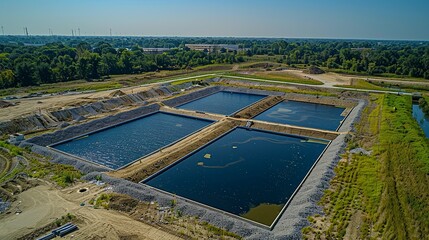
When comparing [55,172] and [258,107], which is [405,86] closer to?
[258,107]

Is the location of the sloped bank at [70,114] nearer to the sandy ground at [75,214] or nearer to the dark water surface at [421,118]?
the sandy ground at [75,214]

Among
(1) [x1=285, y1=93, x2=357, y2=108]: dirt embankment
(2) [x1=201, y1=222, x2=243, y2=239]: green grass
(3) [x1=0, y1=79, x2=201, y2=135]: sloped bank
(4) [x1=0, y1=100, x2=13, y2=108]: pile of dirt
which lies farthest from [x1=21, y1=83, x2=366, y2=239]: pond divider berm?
(4) [x1=0, y1=100, x2=13, y2=108]: pile of dirt

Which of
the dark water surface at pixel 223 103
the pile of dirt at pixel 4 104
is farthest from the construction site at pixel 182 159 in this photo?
the pile of dirt at pixel 4 104

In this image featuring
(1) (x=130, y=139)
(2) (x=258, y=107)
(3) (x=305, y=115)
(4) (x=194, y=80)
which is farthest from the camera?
(4) (x=194, y=80)

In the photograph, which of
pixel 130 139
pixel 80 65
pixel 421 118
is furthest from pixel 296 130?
pixel 80 65

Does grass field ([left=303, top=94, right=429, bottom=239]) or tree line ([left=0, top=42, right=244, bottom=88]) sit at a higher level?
tree line ([left=0, top=42, right=244, bottom=88])

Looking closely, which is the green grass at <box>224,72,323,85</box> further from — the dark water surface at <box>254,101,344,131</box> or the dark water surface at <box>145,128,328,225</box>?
the dark water surface at <box>145,128,328,225</box>
